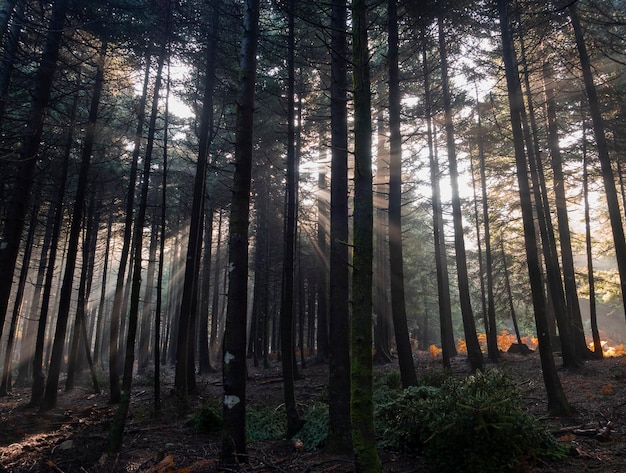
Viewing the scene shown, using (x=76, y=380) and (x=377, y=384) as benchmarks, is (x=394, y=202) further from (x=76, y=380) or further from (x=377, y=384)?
(x=76, y=380)

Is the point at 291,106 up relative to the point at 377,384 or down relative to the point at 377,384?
up

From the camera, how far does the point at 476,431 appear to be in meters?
4.98

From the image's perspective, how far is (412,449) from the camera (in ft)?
19.9

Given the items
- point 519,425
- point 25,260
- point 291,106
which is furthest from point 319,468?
point 25,260

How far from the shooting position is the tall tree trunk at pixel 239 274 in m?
5.97

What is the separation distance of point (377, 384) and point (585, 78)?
1107 centimetres

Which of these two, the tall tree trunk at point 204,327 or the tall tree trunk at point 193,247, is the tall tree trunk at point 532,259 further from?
the tall tree trunk at point 204,327

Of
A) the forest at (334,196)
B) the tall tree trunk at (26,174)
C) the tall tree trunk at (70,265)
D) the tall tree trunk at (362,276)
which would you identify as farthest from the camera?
the tall tree trunk at (70,265)

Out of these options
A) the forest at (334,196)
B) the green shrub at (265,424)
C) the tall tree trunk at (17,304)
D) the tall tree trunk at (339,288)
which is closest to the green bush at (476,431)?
the forest at (334,196)

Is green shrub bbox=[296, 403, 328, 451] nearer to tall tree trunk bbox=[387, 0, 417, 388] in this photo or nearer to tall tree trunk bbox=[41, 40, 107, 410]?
tall tree trunk bbox=[387, 0, 417, 388]

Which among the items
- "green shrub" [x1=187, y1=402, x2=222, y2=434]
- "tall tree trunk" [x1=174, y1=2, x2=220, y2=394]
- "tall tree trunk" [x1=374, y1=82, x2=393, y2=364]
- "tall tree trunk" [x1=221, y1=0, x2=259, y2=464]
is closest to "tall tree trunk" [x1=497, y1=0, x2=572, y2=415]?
"tall tree trunk" [x1=374, y1=82, x2=393, y2=364]

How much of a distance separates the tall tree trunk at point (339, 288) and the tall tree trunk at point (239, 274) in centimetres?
162

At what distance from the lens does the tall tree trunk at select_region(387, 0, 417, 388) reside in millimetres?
9466

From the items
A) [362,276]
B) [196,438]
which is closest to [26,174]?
[196,438]
